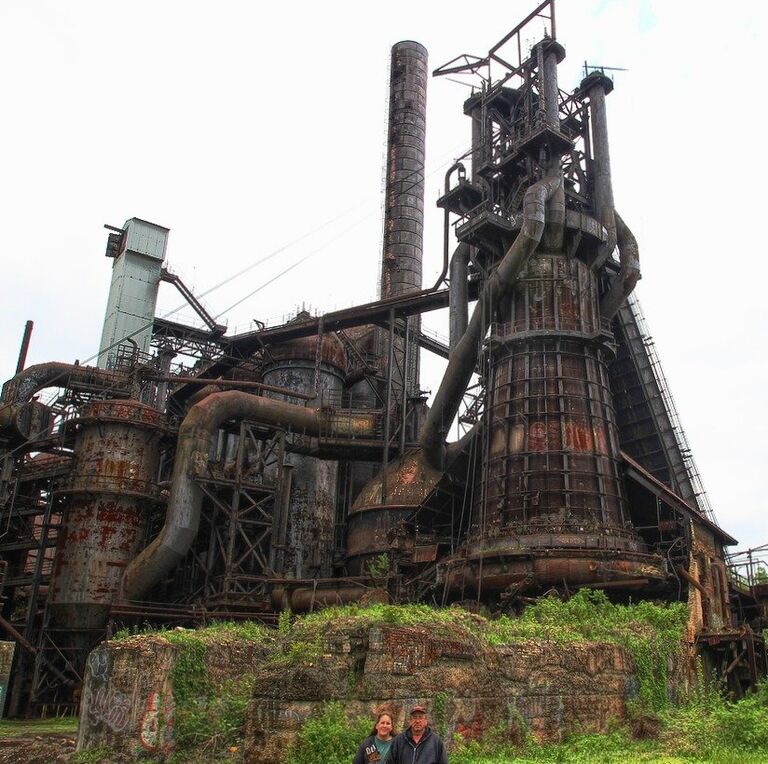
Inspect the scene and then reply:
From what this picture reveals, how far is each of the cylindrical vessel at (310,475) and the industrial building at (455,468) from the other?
0.10 meters

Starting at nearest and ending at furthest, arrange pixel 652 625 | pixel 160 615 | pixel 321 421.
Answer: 1. pixel 652 625
2. pixel 160 615
3. pixel 321 421

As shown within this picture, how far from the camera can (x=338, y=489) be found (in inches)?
1380

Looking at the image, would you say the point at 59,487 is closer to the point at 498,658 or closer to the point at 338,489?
the point at 338,489

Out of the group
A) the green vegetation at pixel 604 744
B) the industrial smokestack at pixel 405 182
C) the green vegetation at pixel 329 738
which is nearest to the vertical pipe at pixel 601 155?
the industrial smokestack at pixel 405 182

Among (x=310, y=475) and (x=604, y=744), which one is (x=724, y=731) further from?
(x=310, y=475)

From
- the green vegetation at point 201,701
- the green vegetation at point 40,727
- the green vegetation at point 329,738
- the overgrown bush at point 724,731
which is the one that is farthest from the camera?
the green vegetation at point 40,727

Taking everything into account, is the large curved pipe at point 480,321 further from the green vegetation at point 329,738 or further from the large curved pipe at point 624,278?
the green vegetation at point 329,738

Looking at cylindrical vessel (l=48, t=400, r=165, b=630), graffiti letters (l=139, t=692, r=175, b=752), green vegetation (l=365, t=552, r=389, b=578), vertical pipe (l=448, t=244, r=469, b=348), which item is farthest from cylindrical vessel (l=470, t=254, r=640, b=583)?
cylindrical vessel (l=48, t=400, r=165, b=630)

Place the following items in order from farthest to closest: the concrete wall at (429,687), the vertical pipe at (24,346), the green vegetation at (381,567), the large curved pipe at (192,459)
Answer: the vertical pipe at (24,346) < the large curved pipe at (192,459) < the green vegetation at (381,567) < the concrete wall at (429,687)

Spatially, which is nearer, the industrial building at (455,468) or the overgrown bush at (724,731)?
the overgrown bush at (724,731)

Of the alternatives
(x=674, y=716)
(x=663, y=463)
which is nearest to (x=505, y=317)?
(x=663, y=463)

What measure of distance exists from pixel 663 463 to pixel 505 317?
7.75m

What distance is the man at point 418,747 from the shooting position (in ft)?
19.7

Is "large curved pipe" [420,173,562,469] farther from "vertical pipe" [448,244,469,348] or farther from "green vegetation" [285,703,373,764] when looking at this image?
"green vegetation" [285,703,373,764]
